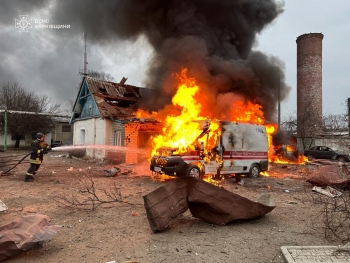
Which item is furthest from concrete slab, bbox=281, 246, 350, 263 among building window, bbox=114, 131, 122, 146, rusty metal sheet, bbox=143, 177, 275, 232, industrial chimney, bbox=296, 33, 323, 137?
industrial chimney, bbox=296, 33, 323, 137

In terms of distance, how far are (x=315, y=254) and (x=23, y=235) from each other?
4.21 metres

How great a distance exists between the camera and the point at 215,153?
1049 centimetres

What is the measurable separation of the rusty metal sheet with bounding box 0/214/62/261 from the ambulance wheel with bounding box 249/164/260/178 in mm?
9266

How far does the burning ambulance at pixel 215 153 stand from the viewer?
9684 mm

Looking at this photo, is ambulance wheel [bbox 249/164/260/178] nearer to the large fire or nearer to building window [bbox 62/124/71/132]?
the large fire

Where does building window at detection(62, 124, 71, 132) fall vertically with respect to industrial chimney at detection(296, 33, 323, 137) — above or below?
below

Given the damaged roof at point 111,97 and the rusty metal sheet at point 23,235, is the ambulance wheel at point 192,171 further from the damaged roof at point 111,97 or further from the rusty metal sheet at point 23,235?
the damaged roof at point 111,97

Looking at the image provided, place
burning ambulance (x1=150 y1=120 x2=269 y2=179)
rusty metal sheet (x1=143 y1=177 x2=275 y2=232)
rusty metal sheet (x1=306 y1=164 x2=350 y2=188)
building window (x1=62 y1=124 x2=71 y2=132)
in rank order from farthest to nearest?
building window (x1=62 y1=124 x2=71 y2=132), burning ambulance (x1=150 y1=120 x2=269 y2=179), rusty metal sheet (x1=306 y1=164 x2=350 y2=188), rusty metal sheet (x1=143 y1=177 x2=275 y2=232)

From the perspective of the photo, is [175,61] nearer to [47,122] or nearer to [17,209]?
[17,209]

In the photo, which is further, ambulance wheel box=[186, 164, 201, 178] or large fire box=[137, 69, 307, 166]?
large fire box=[137, 69, 307, 166]

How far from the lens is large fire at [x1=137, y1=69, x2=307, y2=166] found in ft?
34.5

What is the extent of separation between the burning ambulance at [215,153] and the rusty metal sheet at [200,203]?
166 inches

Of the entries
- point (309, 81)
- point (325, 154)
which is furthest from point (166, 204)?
point (309, 81)

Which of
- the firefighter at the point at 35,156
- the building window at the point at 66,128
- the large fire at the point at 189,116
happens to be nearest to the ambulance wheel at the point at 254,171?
the large fire at the point at 189,116
